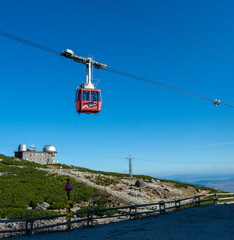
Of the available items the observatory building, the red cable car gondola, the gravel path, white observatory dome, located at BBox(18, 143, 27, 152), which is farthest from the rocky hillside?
white observatory dome, located at BBox(18, 143, 27, 152)

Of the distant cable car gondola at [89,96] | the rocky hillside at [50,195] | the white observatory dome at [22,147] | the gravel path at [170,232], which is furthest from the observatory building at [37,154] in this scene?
the gravel path at [170,232]

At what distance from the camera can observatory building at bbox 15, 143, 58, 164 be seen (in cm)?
10838

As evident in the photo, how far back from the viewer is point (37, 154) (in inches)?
4360

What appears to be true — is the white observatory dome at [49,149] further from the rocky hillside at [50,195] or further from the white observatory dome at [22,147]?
the rocky hillside at [50,195]

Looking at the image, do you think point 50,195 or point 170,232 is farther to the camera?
point 50,195

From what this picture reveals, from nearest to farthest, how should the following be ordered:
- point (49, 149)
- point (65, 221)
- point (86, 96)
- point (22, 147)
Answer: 1. point (65, 221)
2. point (86, 96)
3. point (22, 147)
4. point (49, 149)

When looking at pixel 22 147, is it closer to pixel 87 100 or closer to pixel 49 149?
pixel 49 149

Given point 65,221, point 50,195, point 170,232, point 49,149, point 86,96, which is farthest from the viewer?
point 49,149

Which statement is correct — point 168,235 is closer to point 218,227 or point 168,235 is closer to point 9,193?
point 218,227

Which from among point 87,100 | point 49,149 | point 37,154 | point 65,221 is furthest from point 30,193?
point 49,149

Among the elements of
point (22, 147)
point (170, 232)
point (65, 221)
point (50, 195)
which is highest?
point (22, 147)

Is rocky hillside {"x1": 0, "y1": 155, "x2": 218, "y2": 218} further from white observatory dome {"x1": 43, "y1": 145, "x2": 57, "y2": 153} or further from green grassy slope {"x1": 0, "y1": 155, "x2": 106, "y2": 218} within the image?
white observatory dome {"x1": 43, "y1": 145, "x2": 57, "y2": 153}

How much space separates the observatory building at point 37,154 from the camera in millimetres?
108375

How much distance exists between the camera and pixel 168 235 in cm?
1260
